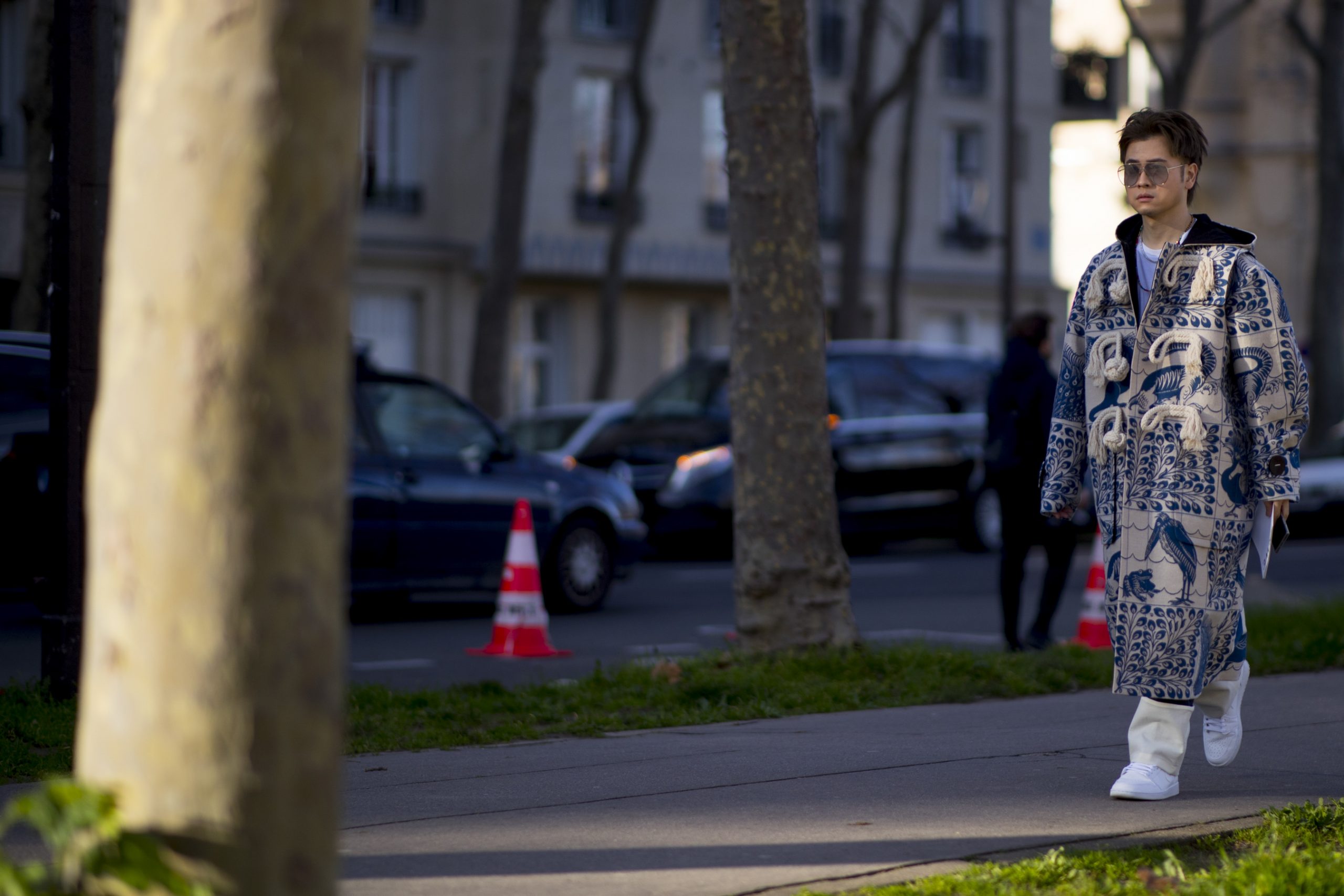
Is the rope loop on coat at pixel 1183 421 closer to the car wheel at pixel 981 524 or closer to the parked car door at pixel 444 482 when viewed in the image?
the parked car door at pixel 444 482

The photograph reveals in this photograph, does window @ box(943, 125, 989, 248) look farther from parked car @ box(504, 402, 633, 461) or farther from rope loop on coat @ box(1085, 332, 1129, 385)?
rope loop on coat @ box(1085, 332, 1129, 385)

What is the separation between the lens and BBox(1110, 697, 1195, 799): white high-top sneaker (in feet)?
17.8

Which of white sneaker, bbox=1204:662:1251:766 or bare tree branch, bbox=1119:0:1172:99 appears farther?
bare tree branch, bbox=1119:0:1172:99

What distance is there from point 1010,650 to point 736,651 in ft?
6.55

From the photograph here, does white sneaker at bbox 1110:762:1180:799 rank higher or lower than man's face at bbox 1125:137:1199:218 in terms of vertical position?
lower

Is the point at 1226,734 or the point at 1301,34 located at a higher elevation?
the point at 1301,34

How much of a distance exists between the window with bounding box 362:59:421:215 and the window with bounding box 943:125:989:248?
1335cm

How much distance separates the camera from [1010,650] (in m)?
9.98

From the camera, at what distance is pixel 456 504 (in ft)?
41.5

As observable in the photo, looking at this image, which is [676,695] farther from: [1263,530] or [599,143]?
[599,143]

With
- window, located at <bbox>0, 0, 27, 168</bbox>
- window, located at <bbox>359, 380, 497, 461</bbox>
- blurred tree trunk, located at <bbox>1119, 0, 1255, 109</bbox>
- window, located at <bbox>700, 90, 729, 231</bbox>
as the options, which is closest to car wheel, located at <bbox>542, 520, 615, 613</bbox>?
window, located at <bbox>359, 380, 497, 461</bbox>

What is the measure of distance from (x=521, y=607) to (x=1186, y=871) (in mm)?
6424

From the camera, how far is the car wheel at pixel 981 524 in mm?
20000

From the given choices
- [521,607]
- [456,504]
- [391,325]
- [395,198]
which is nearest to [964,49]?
[395,198]
